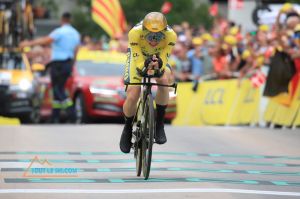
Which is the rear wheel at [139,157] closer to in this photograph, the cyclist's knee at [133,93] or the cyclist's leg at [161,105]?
the cyclist's leg at [161,105]

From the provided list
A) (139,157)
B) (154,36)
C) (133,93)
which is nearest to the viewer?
(154,36)

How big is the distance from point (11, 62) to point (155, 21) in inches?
498

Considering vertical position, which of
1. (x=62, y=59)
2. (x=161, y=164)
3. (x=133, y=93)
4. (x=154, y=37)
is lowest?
(x=62, y=59)

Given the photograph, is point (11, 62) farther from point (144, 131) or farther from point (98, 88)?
point (144, 131)

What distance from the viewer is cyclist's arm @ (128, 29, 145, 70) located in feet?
38.0

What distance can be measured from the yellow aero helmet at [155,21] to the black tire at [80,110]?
11.9 meters

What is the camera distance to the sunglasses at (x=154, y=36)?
11516 millimetres

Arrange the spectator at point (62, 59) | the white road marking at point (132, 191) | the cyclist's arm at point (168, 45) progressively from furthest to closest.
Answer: the spectator at point (62, 59)
the cyclist's arm at point (168, 45)
the white road marking at point (132, 191)

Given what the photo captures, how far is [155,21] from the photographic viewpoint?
1130 cm

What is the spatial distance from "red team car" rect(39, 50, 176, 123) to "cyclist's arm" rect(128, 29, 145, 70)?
36.3 ft

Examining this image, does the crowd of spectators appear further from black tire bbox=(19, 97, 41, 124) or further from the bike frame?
the bike frame

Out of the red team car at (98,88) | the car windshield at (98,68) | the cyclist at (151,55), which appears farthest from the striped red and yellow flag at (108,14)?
the cyclist at (151,55)

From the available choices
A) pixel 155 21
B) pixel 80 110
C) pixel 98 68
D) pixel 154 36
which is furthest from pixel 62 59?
pixel 155 21

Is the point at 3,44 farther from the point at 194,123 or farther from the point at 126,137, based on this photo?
the point at 126,137
